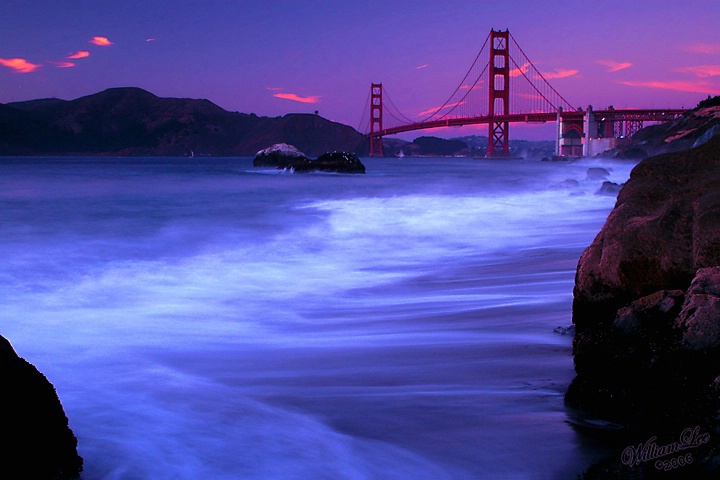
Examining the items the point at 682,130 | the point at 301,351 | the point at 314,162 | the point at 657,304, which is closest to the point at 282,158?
the point at 314,162

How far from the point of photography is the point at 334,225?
10.6 metres

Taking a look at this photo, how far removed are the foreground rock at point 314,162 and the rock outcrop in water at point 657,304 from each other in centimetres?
3036

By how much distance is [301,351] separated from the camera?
360 cm

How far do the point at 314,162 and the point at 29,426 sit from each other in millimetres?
33677

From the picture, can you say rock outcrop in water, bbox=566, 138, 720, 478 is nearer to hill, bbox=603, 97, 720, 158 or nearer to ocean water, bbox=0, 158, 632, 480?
ocean water, bbox=0, 158, 632, 480

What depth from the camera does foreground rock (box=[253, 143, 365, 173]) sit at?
1323 inches

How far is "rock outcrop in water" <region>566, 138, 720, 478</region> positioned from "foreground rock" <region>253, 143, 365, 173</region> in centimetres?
3036

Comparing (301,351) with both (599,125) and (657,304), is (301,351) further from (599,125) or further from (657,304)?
(599,125)

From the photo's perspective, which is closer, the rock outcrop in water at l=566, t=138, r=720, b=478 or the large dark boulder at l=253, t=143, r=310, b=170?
the rock outcrop in water at l=566, t=138, r=720, b=478

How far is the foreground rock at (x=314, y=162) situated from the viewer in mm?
33594

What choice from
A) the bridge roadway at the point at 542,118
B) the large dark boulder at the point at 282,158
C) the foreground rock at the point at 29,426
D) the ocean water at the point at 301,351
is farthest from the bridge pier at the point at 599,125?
the foreground rock at the point at 29,426

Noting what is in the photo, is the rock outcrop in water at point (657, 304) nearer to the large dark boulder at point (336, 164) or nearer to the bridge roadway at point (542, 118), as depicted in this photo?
the large dark boulder at point (336, 164)

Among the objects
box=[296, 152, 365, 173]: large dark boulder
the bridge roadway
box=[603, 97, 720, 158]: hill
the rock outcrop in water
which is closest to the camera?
the rock outcrop in water

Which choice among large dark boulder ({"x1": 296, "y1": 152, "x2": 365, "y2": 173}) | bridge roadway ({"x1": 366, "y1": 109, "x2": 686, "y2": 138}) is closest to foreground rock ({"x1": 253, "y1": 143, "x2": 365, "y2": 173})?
large dark boulder ({"x1": 296, "y1": 152, "x2": 365, "y2": 173})
